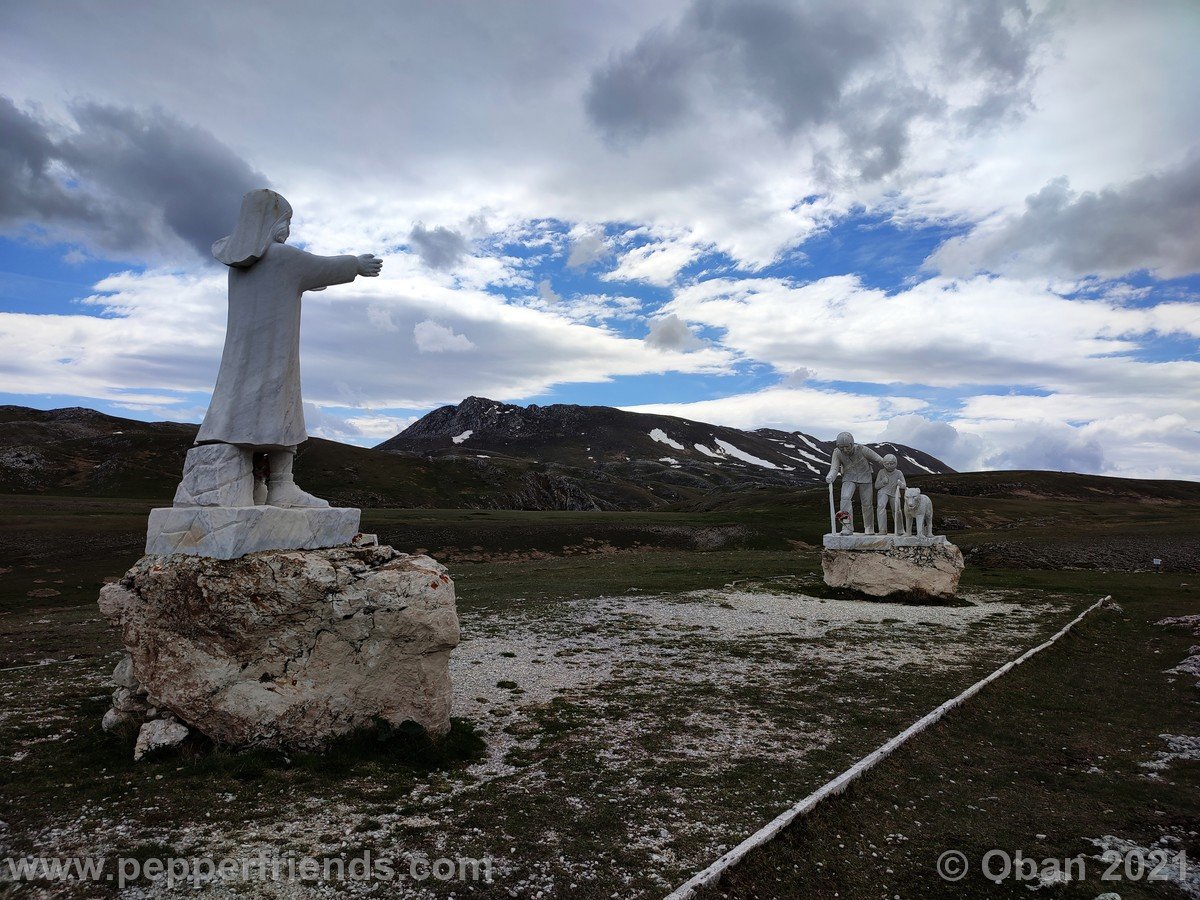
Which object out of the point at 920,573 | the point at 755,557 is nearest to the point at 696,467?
the point at 755,557

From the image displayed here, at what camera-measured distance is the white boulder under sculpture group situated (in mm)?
8562

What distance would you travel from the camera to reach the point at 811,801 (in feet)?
23.9

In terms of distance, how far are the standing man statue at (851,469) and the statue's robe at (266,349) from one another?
2064cm

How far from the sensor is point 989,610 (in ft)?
76.8

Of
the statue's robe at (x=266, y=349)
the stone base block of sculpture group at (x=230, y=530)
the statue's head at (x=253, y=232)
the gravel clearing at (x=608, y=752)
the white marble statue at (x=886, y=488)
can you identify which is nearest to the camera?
the gravel clearing at (x=608, y=752)

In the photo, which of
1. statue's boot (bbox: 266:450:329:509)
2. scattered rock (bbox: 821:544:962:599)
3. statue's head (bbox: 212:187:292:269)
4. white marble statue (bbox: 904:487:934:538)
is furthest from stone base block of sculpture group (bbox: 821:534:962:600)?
statue's head (bbox: 212:187:292:269)

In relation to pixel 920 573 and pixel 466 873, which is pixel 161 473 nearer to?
pixel 920 573

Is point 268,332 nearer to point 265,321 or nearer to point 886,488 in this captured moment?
point 265,321

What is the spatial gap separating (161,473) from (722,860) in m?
93.7

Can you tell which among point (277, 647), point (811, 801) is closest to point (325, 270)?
point (277, 647)

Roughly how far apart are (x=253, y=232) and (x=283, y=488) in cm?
393

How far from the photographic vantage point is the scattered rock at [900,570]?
24.7m

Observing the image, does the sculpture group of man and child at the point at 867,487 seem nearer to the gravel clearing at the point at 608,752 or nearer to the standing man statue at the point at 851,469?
the standing man statue at the point at 851,469

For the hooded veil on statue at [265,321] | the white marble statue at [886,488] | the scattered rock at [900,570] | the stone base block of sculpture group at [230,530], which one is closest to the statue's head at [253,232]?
the hooded veil on statue at [265,321]
